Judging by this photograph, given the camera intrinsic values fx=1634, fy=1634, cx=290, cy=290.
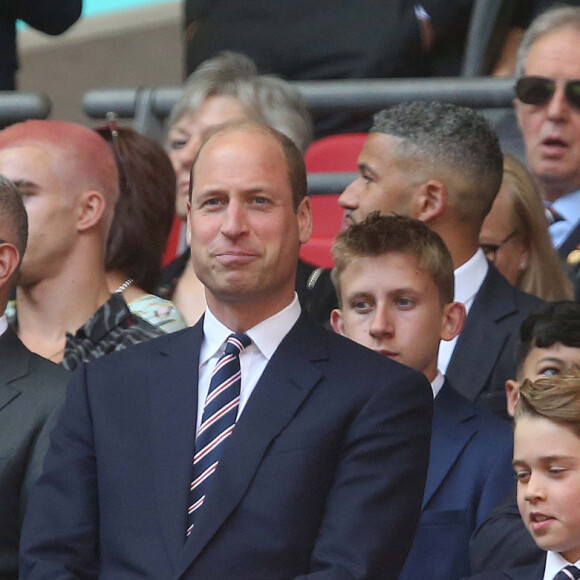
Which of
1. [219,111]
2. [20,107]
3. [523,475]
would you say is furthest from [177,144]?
[523,475]

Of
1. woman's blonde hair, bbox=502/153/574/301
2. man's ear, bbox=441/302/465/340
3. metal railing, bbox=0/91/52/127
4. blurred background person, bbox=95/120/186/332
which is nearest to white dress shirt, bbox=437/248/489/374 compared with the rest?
woman's blonde hair, bbox=502/153/574/301

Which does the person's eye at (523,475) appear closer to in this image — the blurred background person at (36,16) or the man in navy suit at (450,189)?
the man in navy suit at (450,189)

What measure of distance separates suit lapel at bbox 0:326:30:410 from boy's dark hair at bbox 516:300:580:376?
4.27 ft

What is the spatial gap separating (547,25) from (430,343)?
1.93 meters

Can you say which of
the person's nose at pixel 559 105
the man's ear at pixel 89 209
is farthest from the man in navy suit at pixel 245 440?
the person's nose at pixel 559 105

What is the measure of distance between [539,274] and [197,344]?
1854 millimetres

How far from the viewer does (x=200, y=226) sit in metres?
3.54

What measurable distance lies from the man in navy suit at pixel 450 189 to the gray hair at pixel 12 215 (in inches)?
46.0

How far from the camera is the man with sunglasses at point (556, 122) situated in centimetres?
538

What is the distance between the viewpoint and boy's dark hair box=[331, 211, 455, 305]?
13.8 feet

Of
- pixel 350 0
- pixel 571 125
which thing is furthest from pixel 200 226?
pixel 350 0

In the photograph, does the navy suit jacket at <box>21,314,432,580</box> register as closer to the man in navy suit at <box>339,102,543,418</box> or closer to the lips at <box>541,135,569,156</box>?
the man in navy suit at <box>339,102,543,418</box>

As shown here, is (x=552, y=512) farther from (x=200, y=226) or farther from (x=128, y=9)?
(x=128, y=9)

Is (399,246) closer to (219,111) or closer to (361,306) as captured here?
(361,306)
